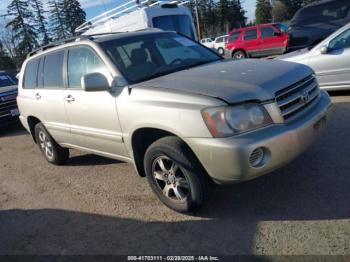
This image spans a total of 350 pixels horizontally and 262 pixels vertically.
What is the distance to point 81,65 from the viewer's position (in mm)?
4750

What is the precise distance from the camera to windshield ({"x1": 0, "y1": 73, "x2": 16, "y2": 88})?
11477mm

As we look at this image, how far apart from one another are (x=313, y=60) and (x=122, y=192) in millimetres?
4659

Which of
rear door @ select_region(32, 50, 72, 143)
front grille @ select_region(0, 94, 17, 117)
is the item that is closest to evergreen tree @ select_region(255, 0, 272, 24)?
front grille @ select_region(0, 94, 17, 117)

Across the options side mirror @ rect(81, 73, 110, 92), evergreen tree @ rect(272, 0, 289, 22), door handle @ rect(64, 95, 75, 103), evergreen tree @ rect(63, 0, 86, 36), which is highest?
evergreen tree @ rect(63, 0, 86, 36)

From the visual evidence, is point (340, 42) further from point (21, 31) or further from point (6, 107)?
point (21, 31)

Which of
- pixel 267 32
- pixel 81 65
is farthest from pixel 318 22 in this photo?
pixel 81 65

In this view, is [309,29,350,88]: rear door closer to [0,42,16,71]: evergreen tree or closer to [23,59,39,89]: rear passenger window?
[23,59,39,89]: rear passenger window

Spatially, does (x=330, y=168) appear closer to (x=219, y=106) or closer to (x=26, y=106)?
(x=219, y=106)

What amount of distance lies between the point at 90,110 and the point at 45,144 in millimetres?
2084

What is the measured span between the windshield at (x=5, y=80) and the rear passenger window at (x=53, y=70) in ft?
21.7

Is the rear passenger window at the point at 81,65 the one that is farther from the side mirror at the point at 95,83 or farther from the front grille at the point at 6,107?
the front grille at the point at 6,107

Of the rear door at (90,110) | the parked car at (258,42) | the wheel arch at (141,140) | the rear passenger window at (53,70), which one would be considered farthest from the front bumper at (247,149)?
the parked car at (258,42)

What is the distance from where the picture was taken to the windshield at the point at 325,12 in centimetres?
1162

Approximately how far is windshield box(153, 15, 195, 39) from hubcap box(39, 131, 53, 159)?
6484mm
